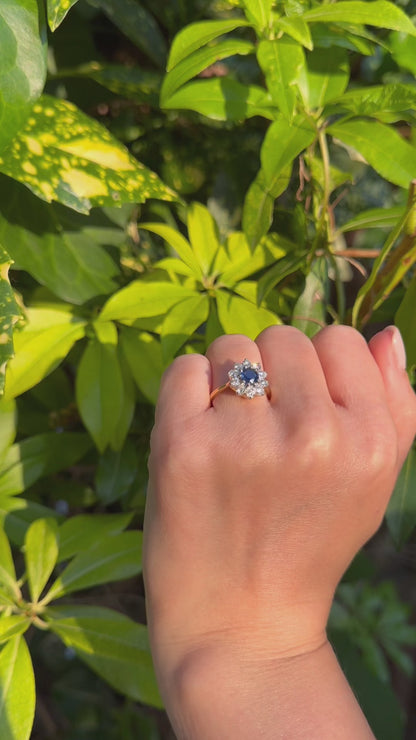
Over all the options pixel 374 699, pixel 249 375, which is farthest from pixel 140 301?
pixel 374 699

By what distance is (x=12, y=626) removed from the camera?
0.87 m

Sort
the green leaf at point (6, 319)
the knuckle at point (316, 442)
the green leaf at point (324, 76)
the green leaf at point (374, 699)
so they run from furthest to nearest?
1. the green leaf at point (374, 699)
2. the green leaf at point (324, 76)
3. the green leaf at point (6, 319)
4. the knuckle at point (316, 442)

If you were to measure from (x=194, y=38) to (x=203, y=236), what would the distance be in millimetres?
266

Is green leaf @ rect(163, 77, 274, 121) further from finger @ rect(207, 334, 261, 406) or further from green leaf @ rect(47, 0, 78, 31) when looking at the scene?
finger @ rect(207, 334, 261, 406)

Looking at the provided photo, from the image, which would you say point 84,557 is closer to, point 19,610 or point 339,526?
point 19,610

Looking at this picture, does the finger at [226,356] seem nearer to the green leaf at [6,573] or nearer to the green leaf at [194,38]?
the green leaf at [194,38]

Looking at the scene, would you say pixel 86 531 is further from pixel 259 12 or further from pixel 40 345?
Result: pixel 259 12

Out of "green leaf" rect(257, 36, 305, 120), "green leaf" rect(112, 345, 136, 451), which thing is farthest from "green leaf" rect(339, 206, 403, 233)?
"green leaf" rect(112, 345, 136, 451)

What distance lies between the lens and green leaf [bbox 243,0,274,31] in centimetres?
71

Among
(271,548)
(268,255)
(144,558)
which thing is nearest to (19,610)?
(144,558)

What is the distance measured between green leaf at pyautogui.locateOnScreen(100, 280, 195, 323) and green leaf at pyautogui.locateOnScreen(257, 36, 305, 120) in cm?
27

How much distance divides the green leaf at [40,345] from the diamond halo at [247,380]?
0.32 meters

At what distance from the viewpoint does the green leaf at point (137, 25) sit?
1.03m

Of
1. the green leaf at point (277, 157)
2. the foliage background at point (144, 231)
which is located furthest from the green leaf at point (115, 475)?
the green leaf at point (277, 157)
